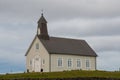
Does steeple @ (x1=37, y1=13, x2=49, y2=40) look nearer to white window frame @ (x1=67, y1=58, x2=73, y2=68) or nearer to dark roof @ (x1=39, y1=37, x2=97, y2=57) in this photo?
dark roof @ (x1=39, y1=37, x2=97, y2=57)

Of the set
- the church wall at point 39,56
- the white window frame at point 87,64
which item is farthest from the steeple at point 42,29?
the white window frame at point 87,64

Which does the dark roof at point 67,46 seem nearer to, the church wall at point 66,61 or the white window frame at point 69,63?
the church wall at point 66,61

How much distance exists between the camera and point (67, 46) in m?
78.2

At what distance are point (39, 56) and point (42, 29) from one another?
199 inches

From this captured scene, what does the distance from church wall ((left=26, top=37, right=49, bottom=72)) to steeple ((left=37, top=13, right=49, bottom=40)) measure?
144cm

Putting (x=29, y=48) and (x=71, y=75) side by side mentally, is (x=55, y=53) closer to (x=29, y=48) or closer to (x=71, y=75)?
(x=29, y=48)

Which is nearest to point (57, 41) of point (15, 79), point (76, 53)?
point (76, 53)

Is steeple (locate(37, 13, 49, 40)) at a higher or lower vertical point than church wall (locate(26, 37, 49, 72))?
higher

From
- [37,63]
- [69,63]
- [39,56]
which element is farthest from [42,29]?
[69,63]

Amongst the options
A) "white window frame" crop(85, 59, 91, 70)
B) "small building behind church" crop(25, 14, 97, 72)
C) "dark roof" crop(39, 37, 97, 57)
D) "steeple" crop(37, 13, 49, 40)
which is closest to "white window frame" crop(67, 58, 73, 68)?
"small building behind church" crop(25, 14, 97, 72)

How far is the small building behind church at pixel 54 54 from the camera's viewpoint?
243 ft

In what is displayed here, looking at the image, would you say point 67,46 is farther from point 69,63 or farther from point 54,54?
point 54,54

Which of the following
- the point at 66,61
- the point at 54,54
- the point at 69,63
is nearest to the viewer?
the point at 54,54

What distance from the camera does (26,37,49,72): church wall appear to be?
243ft
